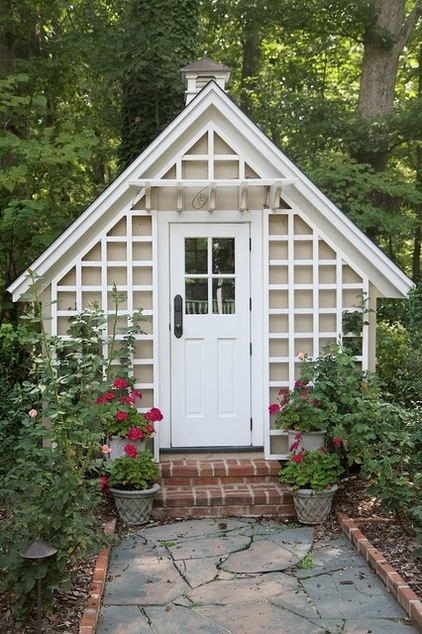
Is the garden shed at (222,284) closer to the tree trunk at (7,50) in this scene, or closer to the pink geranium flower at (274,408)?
the pink geranium flower at (274,408)

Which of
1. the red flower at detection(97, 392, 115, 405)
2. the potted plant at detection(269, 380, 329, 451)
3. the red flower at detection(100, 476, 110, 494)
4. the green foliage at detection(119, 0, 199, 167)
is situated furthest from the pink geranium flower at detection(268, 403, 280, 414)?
the green foliage at detection(119, 0, 199, 167)

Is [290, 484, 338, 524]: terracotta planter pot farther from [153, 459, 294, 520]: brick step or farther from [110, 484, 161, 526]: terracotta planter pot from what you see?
[110, 484, 161, 526]: terracotta planter pot

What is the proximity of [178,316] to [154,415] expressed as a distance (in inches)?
38.0

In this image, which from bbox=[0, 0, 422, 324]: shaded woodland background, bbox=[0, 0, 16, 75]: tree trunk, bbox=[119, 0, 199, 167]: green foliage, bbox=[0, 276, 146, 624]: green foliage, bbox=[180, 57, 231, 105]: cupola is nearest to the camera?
bbox=[0, 276, 146, 624]: green foliage

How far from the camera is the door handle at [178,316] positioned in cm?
606

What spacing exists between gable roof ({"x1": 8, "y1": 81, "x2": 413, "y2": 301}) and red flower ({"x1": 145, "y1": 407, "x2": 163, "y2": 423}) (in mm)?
1462

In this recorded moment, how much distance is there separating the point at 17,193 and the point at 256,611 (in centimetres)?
619

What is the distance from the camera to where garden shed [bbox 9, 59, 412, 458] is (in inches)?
235

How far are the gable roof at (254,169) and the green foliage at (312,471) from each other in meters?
1.66

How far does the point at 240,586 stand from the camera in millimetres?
4176

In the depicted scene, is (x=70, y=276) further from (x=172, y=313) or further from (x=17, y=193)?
(x=17, y=193)

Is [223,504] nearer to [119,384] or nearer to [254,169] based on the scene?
[119,384]

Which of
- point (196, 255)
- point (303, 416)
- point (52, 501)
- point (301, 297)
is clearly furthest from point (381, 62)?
point (52, 501)

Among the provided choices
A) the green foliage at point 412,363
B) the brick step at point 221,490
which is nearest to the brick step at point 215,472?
the brick step at point 221,490
